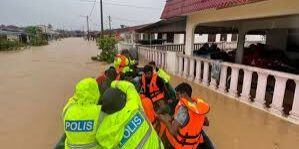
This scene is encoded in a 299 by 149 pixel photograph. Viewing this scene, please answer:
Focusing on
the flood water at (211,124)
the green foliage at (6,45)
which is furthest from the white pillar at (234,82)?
the green foliage at (6,45)

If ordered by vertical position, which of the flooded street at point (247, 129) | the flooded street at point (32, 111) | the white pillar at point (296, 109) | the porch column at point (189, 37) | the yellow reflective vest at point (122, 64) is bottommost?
the flooded street at point (32, 111)

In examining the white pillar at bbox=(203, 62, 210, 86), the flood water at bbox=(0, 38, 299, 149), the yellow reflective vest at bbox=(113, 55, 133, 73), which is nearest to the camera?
the flood water at bbox=(0, 38, 299, 149)

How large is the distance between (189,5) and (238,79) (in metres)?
2.61

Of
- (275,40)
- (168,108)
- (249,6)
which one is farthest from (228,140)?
(275,40)

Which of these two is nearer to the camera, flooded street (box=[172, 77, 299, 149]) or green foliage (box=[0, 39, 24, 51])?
flooded street (box=[172, 77, 299, 149])

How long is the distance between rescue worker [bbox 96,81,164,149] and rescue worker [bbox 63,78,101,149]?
5.0 inches

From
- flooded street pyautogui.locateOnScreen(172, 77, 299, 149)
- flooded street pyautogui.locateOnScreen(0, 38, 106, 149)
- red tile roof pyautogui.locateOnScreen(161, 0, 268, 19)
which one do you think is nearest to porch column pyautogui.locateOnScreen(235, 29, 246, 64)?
red tile roof pyautogui.locateOnScreen(161, 0, 268, 19)

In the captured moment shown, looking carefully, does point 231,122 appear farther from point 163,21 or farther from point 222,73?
point 163,21

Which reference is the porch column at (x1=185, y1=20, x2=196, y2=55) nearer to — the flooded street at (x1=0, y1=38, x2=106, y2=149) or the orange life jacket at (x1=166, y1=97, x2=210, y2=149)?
the flooded street at (x1=0, y1=38, x2=106, y2=149)

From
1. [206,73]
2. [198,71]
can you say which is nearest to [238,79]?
[206,73]

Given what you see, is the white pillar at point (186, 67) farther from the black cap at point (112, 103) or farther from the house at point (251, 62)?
the black cap at point (112, 103)

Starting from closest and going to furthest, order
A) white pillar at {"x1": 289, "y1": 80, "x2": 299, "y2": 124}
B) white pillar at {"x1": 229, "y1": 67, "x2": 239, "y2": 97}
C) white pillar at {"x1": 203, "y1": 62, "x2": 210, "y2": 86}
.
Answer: white pillar at {"x1": 289, "y1": 80, "x2": 299, "y2": 124}
white pillar at {"x1": 229, "y1": 67, "x2": 239, "y2": 97}
white pillar at {"x1": 203, "y1": 62, "x2": 210, "y2": 86}

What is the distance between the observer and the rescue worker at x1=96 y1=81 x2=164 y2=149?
1.83 m

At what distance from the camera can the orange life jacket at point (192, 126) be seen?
2.27 meters
